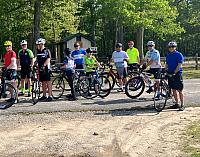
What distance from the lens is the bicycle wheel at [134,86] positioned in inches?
521

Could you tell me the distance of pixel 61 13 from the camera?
29984mm

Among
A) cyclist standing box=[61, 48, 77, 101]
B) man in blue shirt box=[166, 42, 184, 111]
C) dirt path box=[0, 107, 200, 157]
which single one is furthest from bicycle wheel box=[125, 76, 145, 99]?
dirt path box=[0, 107, 200, 157]

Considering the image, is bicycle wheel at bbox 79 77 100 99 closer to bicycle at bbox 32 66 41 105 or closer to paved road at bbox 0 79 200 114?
paved road at bbox 0 79 200 114

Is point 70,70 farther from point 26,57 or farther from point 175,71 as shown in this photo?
point 175,71

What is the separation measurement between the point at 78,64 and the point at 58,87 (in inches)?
41.0


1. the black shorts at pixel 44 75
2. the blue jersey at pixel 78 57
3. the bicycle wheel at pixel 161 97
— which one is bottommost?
the bicycle wheel at pixel 161 97

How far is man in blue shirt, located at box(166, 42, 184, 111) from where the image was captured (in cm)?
1138

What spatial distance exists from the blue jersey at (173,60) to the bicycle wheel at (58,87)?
12.8 ft

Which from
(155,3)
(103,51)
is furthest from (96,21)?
(155,3)

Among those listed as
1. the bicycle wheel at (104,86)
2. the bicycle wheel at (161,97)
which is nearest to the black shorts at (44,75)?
the bicycle wheel at (104,86)

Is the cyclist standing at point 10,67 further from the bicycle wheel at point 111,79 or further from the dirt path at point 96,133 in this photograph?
the bicycle wheel at point 111,79

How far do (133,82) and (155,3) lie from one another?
2056 cm

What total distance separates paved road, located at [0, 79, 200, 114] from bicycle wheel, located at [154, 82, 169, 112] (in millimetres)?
278

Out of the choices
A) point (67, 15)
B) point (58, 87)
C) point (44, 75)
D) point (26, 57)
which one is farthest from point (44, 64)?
point (67, 15)
